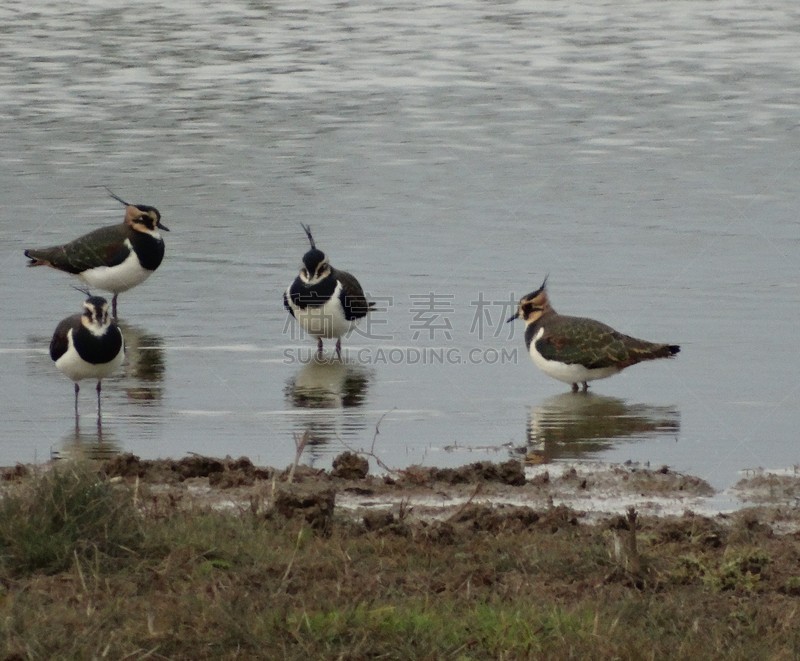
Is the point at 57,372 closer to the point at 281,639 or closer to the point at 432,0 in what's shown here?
the point at 281,639

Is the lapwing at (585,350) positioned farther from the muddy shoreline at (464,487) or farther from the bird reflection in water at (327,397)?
the muddy shoreline at (464,487)

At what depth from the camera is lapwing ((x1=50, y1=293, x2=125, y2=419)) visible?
1058cm

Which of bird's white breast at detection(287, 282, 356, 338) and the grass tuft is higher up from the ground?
the grass tuft

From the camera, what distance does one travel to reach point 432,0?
108 feet

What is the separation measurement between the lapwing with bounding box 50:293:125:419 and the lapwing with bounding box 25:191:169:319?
3.20 m

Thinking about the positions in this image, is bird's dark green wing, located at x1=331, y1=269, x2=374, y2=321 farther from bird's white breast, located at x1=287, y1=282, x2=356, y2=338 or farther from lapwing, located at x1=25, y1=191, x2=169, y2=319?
lapwing, located at x1=25, y1=191, x2=169, y2=319

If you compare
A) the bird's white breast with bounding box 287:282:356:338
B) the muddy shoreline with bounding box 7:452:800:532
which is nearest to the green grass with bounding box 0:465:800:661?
the muddy shoreline with bounding box 7:452:800:532

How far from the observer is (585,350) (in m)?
11.4

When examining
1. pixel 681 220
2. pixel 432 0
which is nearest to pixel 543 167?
pixel 681 220

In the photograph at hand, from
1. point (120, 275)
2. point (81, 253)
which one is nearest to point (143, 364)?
point (120, 275)

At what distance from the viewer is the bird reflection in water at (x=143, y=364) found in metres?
11.2

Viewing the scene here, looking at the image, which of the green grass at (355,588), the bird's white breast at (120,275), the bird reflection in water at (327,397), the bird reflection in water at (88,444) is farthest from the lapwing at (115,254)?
the green grass at (355,588)

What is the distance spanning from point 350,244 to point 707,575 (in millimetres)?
9287

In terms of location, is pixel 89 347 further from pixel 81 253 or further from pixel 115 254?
pixel 81 253
